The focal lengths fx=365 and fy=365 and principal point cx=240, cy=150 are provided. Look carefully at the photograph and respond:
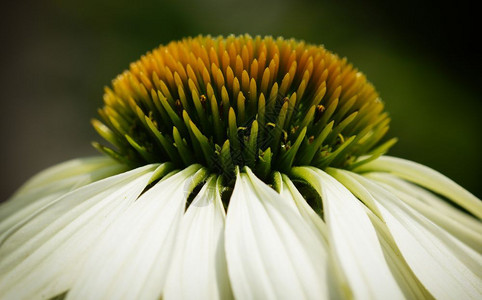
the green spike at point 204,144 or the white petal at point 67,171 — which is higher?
the white petal at point 67,171

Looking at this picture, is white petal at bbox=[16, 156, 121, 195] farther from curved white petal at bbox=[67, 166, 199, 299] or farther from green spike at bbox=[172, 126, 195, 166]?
curved white petal at bbox=[67, 166, 199, 299]

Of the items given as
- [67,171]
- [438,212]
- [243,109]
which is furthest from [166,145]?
[438,212]

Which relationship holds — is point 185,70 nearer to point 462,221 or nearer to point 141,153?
point 141,153

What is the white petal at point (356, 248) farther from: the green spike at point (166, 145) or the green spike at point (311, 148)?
the green spike at point (166, 145)

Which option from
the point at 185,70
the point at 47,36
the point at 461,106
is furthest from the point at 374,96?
the point at 47,36

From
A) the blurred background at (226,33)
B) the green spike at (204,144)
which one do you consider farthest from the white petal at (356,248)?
the blurred background at (226,33)

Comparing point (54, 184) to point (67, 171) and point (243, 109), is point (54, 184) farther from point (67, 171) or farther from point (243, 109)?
point (243, 109)
